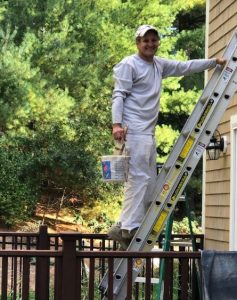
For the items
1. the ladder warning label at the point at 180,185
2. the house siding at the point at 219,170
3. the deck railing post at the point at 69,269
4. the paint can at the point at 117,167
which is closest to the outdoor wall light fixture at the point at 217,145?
the house siding at the point at 219,170

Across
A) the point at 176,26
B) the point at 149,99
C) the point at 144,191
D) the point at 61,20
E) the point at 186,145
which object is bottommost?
the point at 144,191

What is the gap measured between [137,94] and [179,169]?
62 centimetres

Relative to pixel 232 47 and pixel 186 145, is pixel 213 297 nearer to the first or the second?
pixel 186 145

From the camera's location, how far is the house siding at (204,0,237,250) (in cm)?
667

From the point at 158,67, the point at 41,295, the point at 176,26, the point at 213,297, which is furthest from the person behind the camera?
the point at 176,26

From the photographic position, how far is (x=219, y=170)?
277 inches

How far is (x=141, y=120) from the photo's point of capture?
420 centimetres

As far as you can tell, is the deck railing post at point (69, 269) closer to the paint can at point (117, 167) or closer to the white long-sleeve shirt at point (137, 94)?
the paint can at point (117, 167)

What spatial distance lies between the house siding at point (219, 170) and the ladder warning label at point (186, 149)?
243cm

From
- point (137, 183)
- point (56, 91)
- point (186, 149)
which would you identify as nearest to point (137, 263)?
point (137, 183)

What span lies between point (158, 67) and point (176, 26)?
719 inches

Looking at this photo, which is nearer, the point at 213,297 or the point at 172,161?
the point at 213,297

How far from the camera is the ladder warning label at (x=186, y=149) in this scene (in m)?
4.06

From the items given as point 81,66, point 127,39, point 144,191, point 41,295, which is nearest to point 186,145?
point 144,191
